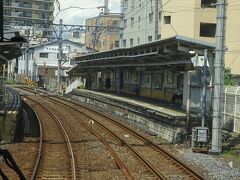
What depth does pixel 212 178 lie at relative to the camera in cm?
1101

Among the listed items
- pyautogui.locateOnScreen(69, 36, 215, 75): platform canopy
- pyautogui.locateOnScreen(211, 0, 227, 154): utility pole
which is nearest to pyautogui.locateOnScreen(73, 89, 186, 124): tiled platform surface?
pyautogui.locateOnScreen(69, 36, 215, 75): platform canopy

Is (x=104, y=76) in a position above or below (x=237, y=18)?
below

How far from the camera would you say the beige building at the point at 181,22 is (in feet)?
122

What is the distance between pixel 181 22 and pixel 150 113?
2240 centimetres

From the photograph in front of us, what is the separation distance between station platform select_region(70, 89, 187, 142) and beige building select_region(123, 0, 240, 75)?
9635mm

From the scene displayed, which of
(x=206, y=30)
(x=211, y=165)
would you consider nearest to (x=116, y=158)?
(x=211, y=165)

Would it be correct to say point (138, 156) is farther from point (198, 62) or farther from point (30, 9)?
point (30, 9)

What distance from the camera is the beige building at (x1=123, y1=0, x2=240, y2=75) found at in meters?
37.1

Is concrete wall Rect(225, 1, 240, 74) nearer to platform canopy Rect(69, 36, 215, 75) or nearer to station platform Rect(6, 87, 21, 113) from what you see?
platform canopy Rect(69, 36, 215, 75)

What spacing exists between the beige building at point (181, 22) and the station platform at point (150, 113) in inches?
379

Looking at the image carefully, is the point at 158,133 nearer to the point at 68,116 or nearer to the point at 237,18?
the point at 68,116

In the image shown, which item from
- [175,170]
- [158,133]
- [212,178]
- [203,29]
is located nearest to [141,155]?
[175,170]

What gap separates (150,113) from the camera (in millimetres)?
21641

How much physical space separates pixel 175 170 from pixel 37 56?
7115cm
